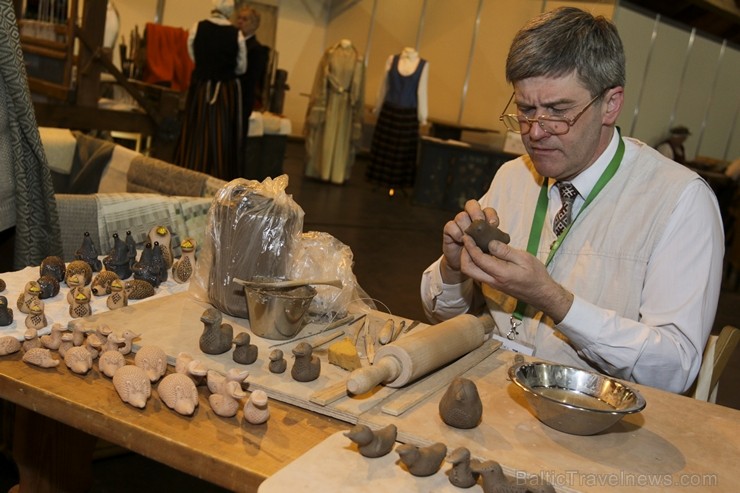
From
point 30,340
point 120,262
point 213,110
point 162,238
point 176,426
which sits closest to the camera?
point 176,426

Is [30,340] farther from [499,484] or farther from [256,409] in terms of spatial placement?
[499,484]

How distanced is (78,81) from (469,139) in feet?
27.8

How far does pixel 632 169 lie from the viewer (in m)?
2.14

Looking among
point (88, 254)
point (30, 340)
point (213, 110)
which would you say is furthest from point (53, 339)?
point (213, 110)

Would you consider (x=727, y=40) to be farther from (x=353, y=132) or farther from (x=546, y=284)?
(x=546, y=284)

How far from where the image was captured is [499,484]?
3.95ft

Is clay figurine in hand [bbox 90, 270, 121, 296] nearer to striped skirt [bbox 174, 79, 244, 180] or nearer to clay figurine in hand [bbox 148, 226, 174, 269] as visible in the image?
clay figurine in hand [bbox 148, 226, 174, 269]

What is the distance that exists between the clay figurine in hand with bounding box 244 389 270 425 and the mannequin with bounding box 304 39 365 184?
993 centimetres

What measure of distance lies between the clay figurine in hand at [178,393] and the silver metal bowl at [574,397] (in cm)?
59

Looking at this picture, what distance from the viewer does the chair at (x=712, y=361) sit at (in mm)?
2068

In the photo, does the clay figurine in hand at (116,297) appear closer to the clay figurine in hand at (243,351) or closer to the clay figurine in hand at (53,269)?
the clay figurine in hand at (53,269)

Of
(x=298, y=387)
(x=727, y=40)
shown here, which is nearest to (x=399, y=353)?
(x=298, y=387)

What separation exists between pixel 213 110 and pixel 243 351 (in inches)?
254

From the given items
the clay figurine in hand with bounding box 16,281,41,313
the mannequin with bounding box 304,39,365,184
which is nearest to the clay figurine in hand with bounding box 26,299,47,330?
the clay figurine in hand with bounding box 16,281,41,313
